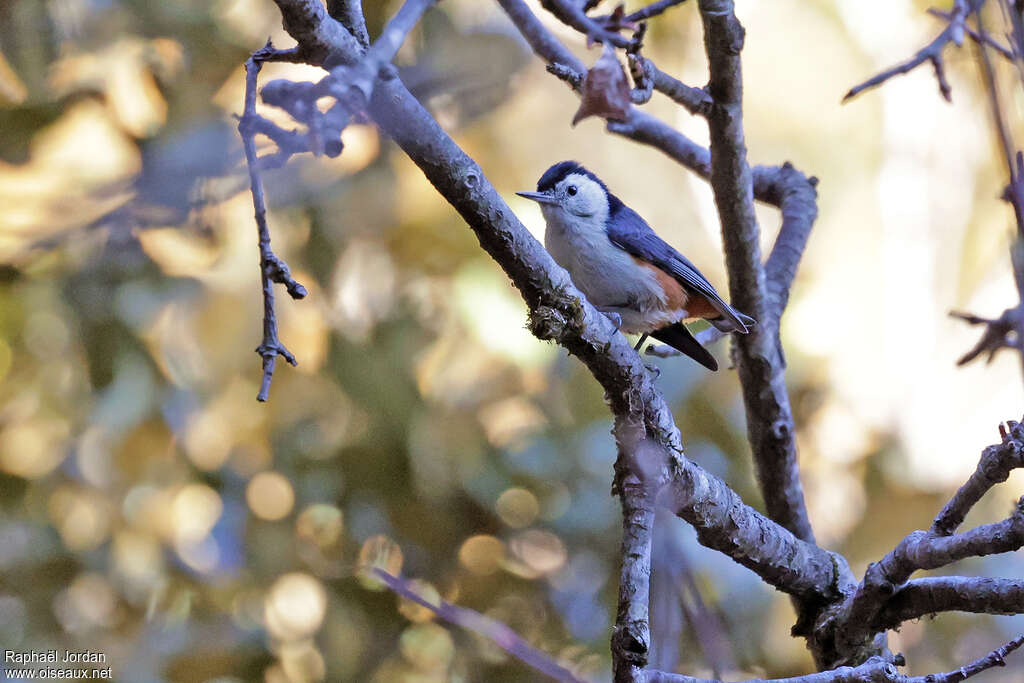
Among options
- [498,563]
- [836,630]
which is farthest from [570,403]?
[836,630]

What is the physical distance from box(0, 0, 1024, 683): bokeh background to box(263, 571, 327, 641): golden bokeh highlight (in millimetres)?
12

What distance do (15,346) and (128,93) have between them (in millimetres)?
1185

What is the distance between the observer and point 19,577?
3.67 m

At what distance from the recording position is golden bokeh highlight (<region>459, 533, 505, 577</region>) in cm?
405

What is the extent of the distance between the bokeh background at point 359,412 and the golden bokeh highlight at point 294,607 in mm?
12

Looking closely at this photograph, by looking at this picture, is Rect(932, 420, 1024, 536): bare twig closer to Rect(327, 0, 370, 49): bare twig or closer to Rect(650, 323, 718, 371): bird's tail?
Rect(650, 323, 718, 371): bird's tail

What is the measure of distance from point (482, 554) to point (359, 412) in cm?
85

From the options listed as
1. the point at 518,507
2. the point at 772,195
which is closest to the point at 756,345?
the point at 772,195

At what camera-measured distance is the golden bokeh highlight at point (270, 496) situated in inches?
157

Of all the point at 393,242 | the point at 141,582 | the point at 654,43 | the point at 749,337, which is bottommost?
the point at 141,582

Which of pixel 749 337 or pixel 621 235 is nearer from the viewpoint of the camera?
pixel 749 337

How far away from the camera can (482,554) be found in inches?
161

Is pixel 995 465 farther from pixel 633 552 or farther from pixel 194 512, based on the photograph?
pixel 194 512

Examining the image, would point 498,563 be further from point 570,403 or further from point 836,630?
point 836,630
